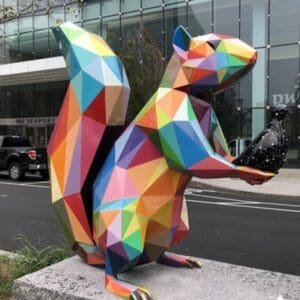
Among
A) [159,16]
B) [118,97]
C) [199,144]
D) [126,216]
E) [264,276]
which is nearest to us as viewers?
[199,144]

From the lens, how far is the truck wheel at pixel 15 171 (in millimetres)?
19578

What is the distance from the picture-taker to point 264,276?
4.32 metres

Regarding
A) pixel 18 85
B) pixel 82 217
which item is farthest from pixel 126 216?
pixel 18 85

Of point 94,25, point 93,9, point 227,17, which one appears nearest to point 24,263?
point 227,17

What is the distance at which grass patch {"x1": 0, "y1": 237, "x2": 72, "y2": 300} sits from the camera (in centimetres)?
475

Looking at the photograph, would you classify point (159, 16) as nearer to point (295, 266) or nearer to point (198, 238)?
point (198, 238)

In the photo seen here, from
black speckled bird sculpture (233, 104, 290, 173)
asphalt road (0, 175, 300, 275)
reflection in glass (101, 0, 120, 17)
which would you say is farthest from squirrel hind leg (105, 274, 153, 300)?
reflection in glass (101, 0, 120, 17)

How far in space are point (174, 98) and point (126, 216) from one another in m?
0.86

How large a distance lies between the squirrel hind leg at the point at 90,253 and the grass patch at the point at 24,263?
28.7 inches

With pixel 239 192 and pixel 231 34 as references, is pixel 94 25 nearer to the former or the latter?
pixel 231 34

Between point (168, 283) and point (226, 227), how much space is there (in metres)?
5.46

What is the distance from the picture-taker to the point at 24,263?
495 centimetres

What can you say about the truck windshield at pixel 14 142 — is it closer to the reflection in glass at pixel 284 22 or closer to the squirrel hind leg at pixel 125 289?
the reflection in glass at pixel 284 22

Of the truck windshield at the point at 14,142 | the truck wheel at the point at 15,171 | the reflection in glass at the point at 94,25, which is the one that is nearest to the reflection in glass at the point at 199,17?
the reflection in glass at the point at 94,25
